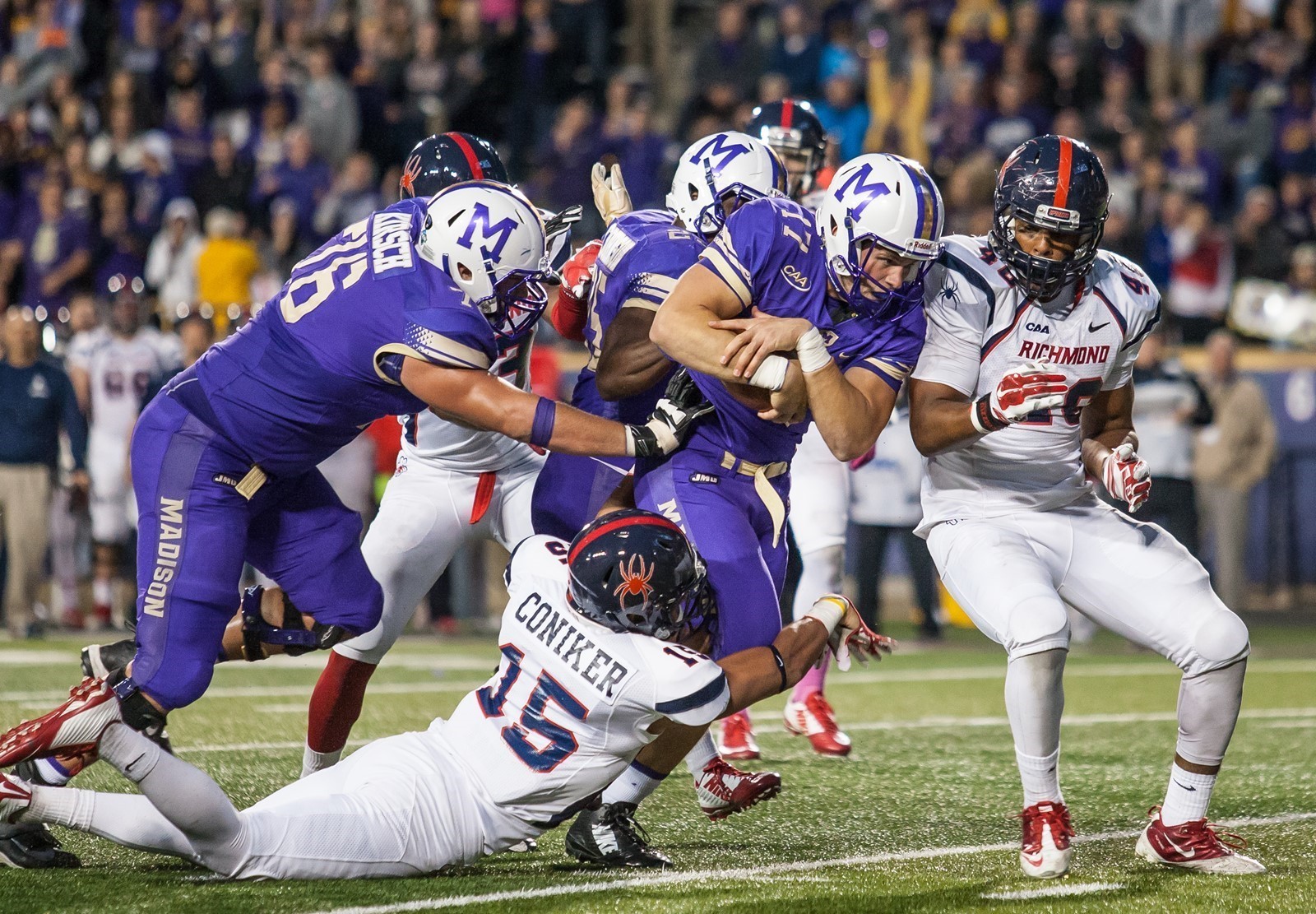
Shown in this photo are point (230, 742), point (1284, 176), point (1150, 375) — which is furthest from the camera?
point (1284, 176)

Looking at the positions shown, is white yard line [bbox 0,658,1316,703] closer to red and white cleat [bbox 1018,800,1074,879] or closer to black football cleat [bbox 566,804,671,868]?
black football cleat [bbox 566,804,671,868]

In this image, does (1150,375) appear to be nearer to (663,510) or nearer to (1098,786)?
(1098,786)

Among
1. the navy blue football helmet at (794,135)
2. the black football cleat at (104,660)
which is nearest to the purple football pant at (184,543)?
the black football cleat at (104,660)

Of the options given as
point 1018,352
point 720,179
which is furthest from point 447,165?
point 1018,352

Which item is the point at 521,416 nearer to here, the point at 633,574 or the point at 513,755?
the point at 633,574

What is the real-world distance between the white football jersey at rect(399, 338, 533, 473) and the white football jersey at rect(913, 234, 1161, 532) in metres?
1.52

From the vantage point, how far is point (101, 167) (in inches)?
516

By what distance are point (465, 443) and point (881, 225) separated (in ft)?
5.61

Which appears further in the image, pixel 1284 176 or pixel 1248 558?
pixel 1284 176

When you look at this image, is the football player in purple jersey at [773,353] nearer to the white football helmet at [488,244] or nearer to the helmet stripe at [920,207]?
the helmet stripe at [920,207]

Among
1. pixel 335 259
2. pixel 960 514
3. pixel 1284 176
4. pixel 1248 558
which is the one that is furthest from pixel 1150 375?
pixel 335 259

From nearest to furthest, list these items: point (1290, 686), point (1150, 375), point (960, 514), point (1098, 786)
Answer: point (960, 514) < point (1098, 786) < point (1290, 686) < point (1150, 375)

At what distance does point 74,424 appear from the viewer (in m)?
10.4

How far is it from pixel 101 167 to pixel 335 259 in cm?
926
